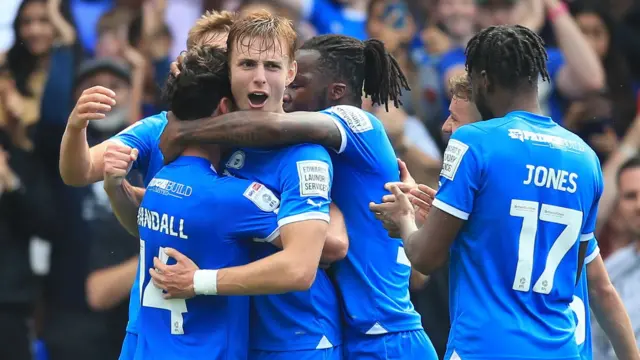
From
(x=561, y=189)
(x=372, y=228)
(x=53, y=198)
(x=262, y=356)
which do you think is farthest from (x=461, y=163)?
(x=53, y=198)

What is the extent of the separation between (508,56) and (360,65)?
110cm

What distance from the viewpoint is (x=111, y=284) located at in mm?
8492

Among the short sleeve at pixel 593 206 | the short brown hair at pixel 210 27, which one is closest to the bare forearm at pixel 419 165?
the short brown hair at pixel 210 27

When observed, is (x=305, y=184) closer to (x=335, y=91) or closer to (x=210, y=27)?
(x=335, y=91)

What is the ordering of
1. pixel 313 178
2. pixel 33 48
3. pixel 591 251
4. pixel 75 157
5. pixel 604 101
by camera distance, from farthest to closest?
pixel 604 101 → pixel 33 48 → pixel 75 157 → pixel 591 251 → pixel 313 178

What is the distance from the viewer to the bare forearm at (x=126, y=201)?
521 centimetres

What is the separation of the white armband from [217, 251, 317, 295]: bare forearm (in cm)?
2

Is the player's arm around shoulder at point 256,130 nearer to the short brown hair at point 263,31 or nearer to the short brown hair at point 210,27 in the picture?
the short brown hair at point 263,31

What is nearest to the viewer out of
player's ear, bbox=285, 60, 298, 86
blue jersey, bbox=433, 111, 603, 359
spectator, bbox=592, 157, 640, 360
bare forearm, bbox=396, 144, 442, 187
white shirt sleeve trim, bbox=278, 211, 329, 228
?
blue jersey, bbox=433, 111, 603, 359

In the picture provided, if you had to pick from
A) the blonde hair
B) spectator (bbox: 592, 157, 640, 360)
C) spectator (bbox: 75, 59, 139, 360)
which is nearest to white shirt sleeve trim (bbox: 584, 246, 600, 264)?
spectator (bbox: 592, 157, 640, 360)

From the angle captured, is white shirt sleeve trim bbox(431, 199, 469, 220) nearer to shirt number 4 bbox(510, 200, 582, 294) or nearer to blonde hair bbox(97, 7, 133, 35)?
shirt number 4 bbox(510, 200, 582, 294)

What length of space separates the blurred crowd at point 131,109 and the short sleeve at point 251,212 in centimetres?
405

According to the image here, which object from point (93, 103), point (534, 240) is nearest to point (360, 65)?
point (93, 103)

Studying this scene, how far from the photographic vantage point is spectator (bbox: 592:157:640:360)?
7.85 meters
